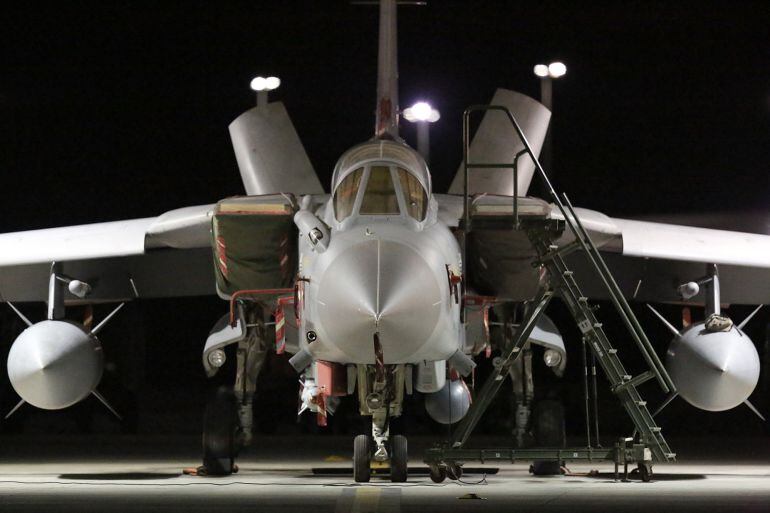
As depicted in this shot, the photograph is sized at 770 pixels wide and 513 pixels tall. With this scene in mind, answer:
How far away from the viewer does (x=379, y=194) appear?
32.3ft

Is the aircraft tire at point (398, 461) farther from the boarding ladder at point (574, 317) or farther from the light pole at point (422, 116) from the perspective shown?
the light pole at point (422, 116)

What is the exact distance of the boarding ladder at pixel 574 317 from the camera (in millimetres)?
9547

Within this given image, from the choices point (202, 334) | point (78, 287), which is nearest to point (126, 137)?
point (202, 334)

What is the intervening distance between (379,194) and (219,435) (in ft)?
11.8

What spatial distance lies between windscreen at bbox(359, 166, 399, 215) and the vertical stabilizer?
2.05m

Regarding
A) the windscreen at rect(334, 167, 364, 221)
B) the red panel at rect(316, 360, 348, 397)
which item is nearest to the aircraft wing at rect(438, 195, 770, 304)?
the windscreen at rect(334, 167, 364, 221)

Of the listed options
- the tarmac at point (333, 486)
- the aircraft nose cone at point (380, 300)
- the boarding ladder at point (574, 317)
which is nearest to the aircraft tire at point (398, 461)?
the tarmac at point (333, 486)

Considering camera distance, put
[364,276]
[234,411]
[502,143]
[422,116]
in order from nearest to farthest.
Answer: [364,276] → [234,411] → [502,143] → [422,116]

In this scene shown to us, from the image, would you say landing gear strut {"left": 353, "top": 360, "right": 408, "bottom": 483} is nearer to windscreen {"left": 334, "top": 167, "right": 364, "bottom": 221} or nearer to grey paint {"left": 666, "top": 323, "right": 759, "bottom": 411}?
windscreen {"left": 334, "top": 167, "right": 364, "bottom": 221}

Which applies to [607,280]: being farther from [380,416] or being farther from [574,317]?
[380,416]

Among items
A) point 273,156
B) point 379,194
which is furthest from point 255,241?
point 273,156

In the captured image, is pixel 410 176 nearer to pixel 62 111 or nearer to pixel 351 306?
pixel 351 306

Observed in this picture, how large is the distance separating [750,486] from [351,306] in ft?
13.0

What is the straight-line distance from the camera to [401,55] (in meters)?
22.8
